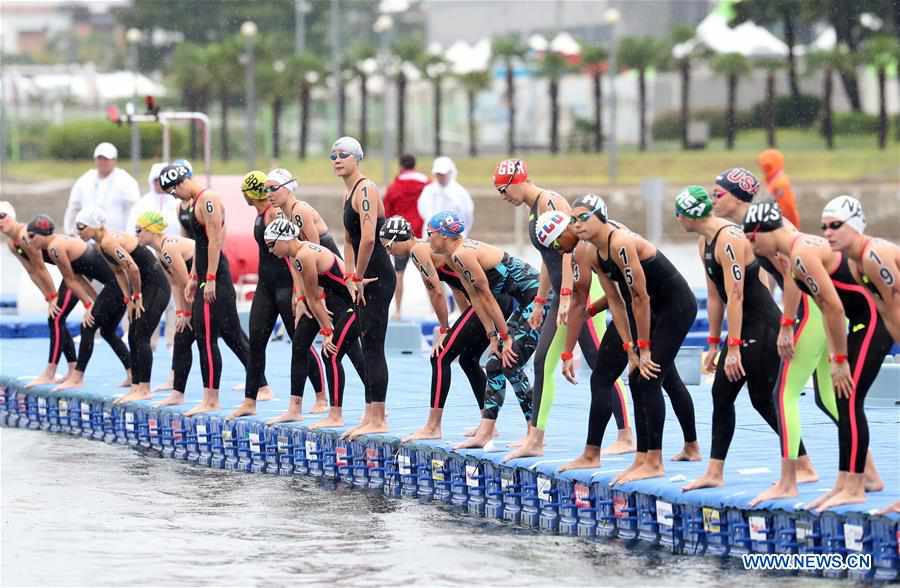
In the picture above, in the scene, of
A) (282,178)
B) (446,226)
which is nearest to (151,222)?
(282,178)

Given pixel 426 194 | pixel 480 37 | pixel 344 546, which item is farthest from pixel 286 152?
pixel 344 546

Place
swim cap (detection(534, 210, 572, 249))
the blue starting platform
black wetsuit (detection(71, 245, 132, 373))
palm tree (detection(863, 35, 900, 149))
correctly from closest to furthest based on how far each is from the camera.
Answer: the blue starting platform → swim cap (detection(534, 210, 572, 249)) → black wetsuit (detection(71, 245, 132, 373)) → palm tree (detection(863, 35, 900, 149))

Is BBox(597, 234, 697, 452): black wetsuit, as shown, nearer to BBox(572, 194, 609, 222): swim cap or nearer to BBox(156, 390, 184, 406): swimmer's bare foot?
BBox(572, 194, 609, 222): swim cap

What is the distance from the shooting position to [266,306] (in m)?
13.6

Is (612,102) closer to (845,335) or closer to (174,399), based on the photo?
(174,399)

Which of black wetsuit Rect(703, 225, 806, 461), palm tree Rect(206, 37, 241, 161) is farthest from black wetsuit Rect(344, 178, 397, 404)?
palm tree Rect(206, 37, 241, 161)

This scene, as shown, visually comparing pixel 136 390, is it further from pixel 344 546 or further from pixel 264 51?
pixel 264 51

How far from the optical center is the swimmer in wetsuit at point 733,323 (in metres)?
9.89

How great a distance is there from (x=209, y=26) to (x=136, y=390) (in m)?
52.0

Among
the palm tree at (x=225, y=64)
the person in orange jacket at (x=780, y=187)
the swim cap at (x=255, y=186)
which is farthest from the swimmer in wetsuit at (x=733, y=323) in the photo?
the palm tree at (x=225, y=64)

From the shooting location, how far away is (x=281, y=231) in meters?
12.9

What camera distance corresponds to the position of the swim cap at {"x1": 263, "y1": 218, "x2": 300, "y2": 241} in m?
12.9

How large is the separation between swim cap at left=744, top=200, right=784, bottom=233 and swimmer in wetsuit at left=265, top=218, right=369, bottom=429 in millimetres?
3952

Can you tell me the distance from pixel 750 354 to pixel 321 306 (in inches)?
155
